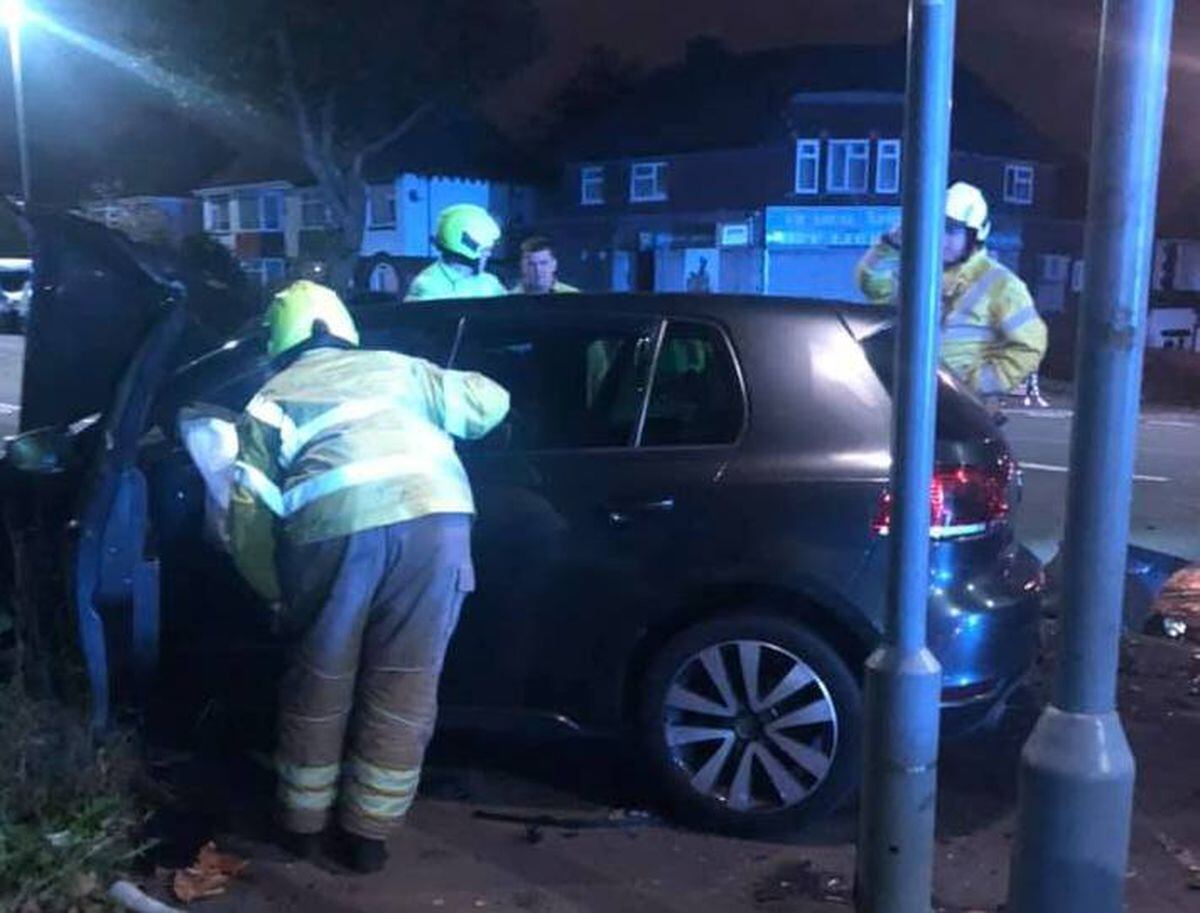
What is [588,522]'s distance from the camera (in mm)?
4449

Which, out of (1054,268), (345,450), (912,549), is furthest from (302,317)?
(1054,268)

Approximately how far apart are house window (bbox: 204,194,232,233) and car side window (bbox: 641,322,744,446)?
168 ft

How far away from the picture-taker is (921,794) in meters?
A: 3.46

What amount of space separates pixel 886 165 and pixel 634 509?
35725mm

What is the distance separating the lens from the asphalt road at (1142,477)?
996cm

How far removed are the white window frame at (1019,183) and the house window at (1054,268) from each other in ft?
5.88

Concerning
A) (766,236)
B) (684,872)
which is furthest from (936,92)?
(766,236)

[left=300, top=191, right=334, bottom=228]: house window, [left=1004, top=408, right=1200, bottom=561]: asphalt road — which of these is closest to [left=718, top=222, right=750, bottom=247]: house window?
[left=300, top=191, right=334, bottom=228]: house window

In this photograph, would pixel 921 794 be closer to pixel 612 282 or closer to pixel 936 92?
pixel 936 92

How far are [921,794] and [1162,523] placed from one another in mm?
8005

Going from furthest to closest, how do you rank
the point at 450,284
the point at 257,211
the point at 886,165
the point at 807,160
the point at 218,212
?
the point at 218,212 < the point at 257,211 < the point at 807,160 < the point at 886,165 < the point at 450,284

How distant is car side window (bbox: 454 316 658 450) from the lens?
4.62m

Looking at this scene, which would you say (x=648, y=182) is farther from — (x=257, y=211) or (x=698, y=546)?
(x=698, y=546)

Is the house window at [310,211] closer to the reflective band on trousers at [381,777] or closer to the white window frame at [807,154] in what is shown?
the white window frame at [807,154]
